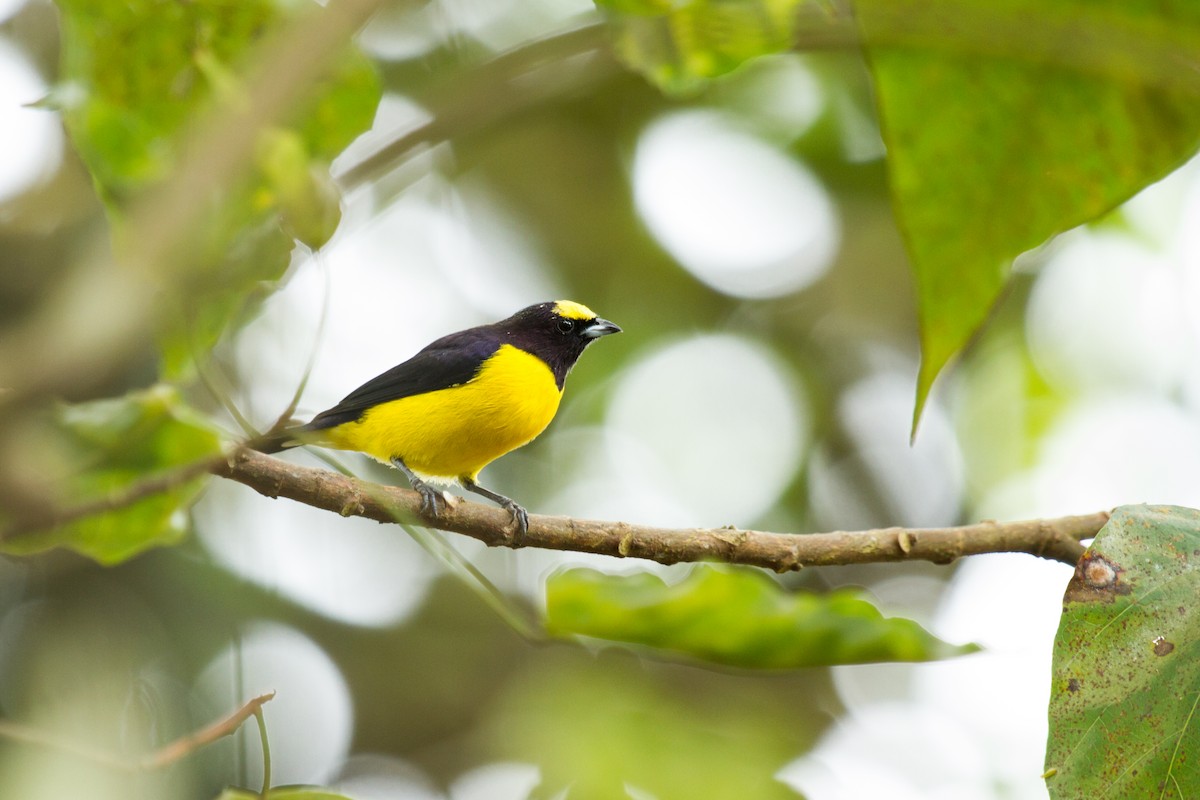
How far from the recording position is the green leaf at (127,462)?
2020 millimetres

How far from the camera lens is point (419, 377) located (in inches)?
163

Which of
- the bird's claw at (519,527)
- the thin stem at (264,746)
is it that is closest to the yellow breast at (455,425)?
the bird's claw at (519,527)

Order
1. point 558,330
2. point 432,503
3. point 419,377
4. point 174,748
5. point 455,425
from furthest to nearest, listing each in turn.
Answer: point 558,330 < point 419,377 < point 455,425 < point 432,503 < point 174,748

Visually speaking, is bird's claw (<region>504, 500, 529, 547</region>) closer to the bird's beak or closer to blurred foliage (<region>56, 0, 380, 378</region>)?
blurred foliage (<region>56, 0, 380, 378</region>)

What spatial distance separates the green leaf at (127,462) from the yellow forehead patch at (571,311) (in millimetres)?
2577

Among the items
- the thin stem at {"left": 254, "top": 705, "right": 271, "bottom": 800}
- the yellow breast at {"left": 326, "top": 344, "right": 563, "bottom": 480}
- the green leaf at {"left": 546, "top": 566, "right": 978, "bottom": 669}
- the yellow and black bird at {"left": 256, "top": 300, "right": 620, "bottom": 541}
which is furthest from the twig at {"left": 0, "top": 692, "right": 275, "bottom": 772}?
the yellow breast at {"left": 326, "top": 344, "right": 563, "bottom": 480}

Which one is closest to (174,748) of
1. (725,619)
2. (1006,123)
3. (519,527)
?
(519,527)

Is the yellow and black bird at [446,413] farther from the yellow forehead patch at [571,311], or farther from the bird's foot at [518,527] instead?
the bird's foot at [518,527]

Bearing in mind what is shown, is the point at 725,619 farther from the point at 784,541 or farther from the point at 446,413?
the point at 446,413

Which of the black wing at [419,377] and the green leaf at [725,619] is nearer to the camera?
the green leaf at [725,619]

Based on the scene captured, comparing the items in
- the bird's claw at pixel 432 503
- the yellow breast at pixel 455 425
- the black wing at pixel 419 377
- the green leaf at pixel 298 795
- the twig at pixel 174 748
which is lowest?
the yellow breast at pixel 455 425

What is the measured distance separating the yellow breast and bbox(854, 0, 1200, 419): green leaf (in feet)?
9.07

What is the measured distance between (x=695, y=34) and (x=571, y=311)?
8.50ft

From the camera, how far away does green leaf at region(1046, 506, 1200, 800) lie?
1417 millimetres
